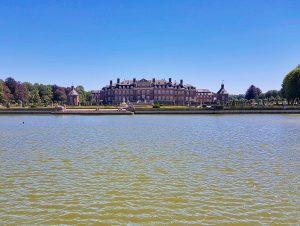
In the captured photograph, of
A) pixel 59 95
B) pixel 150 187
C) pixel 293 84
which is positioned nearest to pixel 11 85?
pixel 59 95

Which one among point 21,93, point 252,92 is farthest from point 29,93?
point 252,92

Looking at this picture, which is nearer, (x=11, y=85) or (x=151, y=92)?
(x=11, y=85)

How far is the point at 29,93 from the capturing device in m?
114

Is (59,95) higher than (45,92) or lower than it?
lower

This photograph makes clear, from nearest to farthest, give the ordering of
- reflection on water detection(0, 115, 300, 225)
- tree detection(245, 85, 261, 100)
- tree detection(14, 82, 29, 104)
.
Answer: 1. reflection on water detection(0, 115, 300, 225)
2. tree detection(14, 82, 29, 104)
3. tree detection(245, 85, 261, 100)

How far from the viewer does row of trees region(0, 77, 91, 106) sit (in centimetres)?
10144

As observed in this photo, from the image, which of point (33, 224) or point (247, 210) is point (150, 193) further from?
point (33, 224)

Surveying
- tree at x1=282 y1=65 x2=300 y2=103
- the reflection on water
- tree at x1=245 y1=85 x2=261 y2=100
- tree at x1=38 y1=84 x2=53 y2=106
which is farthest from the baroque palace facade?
the reflection on water

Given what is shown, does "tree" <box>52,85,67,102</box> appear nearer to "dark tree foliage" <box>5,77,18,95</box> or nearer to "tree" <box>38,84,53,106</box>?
"tree" <box>38,84,53,106</box>

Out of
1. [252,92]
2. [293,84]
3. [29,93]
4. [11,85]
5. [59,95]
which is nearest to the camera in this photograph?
[293,84]

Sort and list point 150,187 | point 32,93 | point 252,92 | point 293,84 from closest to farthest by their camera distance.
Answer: point 150,187 < point 293,84 < point 32,93 < point 252,92

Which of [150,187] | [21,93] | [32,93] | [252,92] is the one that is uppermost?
[252,92]

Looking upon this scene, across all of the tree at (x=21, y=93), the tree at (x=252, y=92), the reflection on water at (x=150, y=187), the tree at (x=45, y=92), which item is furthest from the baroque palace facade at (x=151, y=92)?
the reflection on water at (x=150, y=187)

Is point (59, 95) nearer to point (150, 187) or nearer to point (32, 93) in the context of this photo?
point (32, 93)
